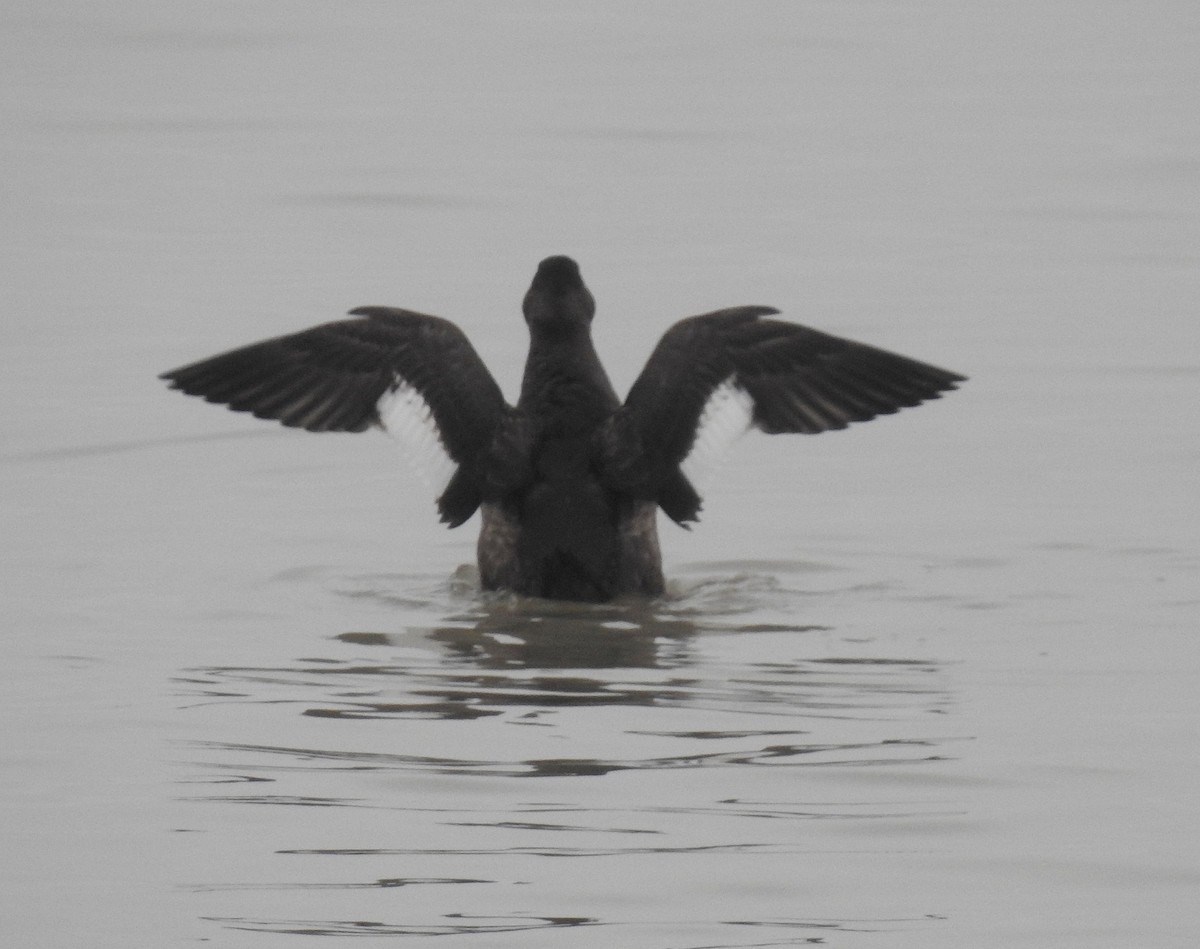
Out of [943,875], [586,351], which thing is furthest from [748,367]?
[943,875]

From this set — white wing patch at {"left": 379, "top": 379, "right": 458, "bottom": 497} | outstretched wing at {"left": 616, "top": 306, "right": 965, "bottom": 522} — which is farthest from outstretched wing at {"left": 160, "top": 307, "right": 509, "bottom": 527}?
outstretched wing at {"left": 616, "top": 306, "right": 965, "bottom": 522}

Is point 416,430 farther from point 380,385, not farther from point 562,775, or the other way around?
point 562,775

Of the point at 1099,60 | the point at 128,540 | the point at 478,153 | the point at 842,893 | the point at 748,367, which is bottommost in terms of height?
the point at 842,893

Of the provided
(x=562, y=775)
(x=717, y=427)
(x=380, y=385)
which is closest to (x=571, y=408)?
(x=717, y=427)

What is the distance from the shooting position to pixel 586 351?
953 centimetres

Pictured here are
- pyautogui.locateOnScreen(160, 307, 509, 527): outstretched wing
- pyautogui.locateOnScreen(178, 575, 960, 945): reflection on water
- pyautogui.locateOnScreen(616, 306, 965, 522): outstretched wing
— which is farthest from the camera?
pyautogui.locateOnScreen(160, 307, 509, 527): outstretched wing

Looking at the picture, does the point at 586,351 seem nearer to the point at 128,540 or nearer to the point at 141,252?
the point at 128,540

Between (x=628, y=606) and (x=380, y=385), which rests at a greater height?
(x=380, y=385)

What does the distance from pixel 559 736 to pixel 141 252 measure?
35.4ft

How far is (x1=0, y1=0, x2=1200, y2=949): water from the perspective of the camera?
6.04 m

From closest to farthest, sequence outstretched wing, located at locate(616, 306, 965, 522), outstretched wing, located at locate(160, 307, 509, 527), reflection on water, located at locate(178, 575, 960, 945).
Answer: reflection on water, located at locate(178, 575, 960, 945)
outstretched wing, located at locate(616, 306, 965, 522)
outstretched wing, located at locate(160, 307, 509, 527)

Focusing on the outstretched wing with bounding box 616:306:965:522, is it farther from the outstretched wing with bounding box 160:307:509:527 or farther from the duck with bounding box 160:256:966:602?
the outstretched wing with bounding box 160:307:509:527

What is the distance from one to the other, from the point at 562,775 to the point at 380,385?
3043 millimetres

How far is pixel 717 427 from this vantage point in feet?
30.4
